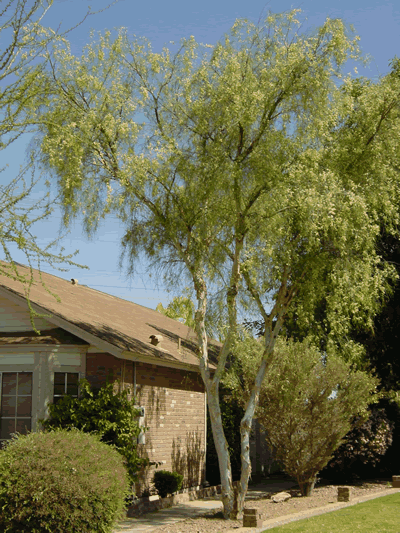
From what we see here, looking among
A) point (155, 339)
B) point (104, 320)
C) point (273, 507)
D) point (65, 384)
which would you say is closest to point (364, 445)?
point (273, 507)

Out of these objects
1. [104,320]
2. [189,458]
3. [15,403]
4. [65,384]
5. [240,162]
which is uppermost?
[240,162]

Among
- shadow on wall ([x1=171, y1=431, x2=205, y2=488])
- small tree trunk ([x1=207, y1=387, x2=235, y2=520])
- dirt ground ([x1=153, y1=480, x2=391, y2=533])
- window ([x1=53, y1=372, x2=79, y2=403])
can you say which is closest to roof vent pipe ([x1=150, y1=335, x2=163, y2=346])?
shadow on wall ([x1=171, y1=431, x2=205, y2=488])

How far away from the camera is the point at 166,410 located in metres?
15.0

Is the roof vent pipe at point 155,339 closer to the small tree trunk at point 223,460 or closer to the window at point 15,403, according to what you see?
the small tree trunk at point 223,460

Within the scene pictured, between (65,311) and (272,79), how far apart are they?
6669mm

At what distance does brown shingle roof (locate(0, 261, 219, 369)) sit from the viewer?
12750 millimetres

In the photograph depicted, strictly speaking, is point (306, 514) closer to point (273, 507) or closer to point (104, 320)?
point (273, 507)

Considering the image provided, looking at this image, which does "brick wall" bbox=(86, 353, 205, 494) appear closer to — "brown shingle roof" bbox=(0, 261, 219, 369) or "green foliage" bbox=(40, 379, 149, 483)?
"brown shingle roof" bbox=(0, 261, 219, 369)

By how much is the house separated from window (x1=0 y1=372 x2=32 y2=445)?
20 millimetres

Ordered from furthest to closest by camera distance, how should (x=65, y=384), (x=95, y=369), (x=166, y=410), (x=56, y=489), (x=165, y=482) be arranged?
(x=166, y=410), (x=165, y=482), (x=95, y=369), (x=65, y=384), (x=56, y=489)

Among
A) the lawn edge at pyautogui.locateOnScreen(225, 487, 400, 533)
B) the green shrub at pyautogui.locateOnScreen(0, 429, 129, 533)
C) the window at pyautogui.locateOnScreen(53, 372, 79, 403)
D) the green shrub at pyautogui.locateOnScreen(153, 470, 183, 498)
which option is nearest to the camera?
the green shrub at pyautogui.locateOnScreen(0, 429, 129, 533)

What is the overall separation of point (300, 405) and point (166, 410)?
328 cm

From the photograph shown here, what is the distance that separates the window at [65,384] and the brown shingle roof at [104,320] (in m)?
0.94

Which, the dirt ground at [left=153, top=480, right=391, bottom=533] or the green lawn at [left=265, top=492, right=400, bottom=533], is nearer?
the green lawn at [left=265, top=492, right=400, bottom=533]
